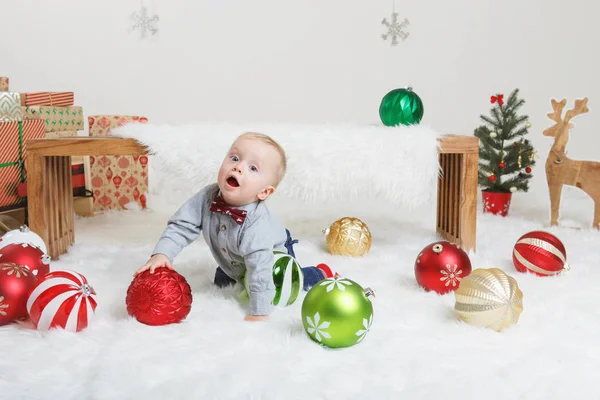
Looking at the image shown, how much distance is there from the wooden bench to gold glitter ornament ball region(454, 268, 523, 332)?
57 cm

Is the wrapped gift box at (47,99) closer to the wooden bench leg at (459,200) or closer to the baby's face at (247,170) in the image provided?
the baby's face at (247,170)

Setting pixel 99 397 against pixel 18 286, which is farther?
pixel 18 286

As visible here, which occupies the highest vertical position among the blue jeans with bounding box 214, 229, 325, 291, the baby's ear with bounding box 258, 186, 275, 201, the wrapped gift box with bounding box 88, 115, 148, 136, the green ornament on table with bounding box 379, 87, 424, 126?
the green ornament on table with bounding box 379, 87, 424, 126

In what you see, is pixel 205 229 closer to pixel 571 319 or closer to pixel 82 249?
pixel 82 249

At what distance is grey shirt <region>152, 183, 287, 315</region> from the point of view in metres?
1.14

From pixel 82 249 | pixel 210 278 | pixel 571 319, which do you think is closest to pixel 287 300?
pixel 210 278

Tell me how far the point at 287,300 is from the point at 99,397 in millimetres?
465

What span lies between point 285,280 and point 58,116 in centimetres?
141

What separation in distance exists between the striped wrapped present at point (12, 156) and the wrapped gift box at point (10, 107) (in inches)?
2.4

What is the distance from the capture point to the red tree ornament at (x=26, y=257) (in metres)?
1.24

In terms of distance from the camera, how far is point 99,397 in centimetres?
83

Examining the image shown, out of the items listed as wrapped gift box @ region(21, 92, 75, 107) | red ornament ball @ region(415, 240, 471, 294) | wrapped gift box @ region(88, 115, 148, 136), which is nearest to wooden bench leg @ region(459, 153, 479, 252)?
red ornament ball @ region(415, 240, 471, 294)

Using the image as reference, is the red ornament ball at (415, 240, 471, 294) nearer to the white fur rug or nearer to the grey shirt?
the white fur rug

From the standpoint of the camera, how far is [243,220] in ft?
3.83
